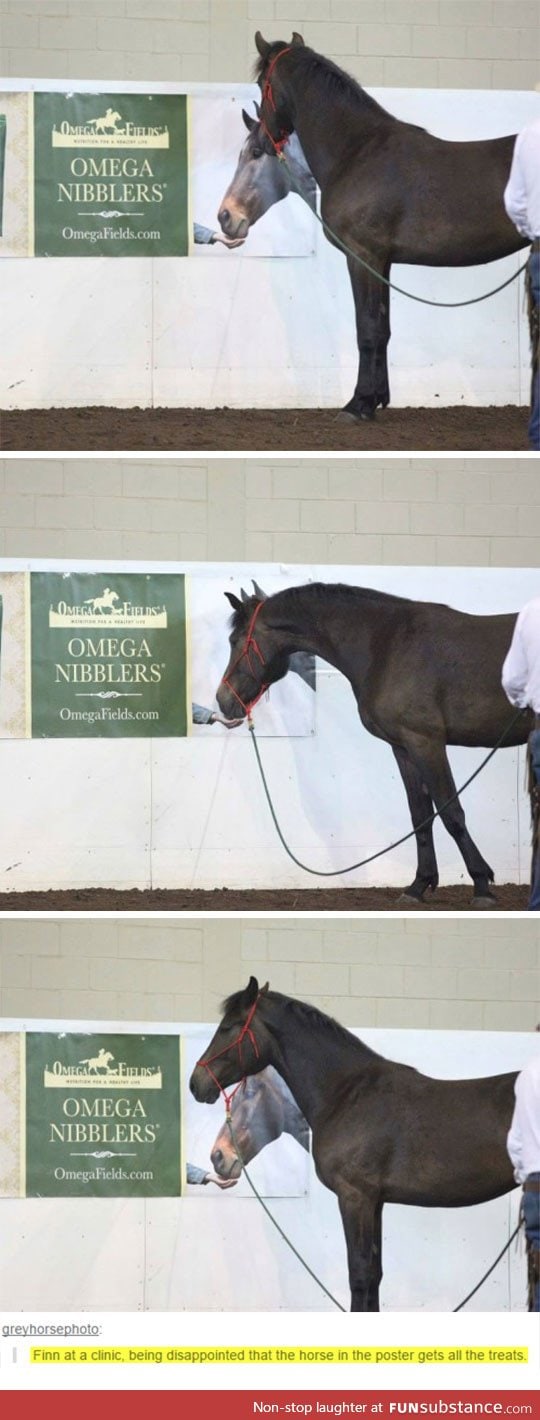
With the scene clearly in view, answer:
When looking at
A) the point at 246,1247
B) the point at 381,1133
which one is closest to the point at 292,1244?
the point at 246,1247

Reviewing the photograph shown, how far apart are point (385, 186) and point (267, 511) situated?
1.33 meters

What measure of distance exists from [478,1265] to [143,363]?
3721 millimetres

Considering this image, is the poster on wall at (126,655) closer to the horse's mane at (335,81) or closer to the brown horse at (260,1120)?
the brown horse at (260,1120)

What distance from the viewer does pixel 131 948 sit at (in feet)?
19.5

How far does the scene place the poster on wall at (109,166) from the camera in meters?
6.33

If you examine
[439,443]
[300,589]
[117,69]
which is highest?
[117,69]

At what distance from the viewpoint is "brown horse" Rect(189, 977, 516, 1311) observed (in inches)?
190

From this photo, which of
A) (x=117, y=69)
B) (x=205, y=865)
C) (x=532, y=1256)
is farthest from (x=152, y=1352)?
(x=117, y=69)

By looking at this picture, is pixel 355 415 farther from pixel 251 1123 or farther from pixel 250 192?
pixel 251 1123

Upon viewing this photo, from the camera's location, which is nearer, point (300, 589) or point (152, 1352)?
point (152, 1352)

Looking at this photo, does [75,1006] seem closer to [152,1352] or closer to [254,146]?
[152,1352]

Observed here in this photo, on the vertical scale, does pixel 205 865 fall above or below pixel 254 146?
below

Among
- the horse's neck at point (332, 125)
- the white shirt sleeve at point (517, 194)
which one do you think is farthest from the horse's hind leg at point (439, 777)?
the horse's neck at point (332, 125)

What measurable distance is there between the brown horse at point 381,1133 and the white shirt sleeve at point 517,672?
1.17 m
